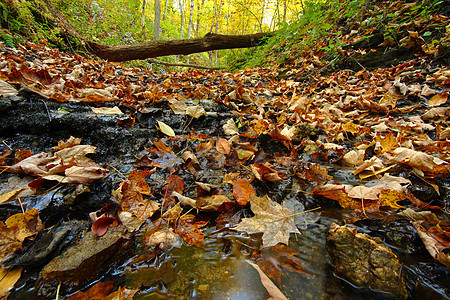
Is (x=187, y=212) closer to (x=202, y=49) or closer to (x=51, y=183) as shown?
(x=51, y=183)

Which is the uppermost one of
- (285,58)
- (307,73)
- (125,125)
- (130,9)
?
(130,9)

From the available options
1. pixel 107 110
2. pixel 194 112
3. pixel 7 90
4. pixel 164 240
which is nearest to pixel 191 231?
pixel 164 240

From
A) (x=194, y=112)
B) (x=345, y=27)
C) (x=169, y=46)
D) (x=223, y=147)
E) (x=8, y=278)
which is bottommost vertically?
(x=8, y=278)

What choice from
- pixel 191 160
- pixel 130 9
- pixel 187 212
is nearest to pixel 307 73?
pixel 191 160

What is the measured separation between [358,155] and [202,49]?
7.44m

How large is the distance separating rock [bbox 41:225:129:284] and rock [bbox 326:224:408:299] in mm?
1026

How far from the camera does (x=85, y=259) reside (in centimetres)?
80

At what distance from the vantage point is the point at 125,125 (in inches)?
76.1

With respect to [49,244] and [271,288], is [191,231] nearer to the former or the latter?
[271,288]

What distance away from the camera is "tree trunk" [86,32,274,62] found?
19.4ft

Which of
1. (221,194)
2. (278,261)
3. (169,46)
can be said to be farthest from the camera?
(169,46)

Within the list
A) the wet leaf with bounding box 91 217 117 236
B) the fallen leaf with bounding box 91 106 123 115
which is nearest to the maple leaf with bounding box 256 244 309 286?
the wet leaf with bounding box 91 217 117 236

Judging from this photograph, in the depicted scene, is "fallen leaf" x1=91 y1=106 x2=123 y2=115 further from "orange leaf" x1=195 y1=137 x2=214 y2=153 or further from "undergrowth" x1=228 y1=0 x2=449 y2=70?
"undergrowth" x1=228 y1=0 x2=449 y2=70

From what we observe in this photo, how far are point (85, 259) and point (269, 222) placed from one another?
890mm
